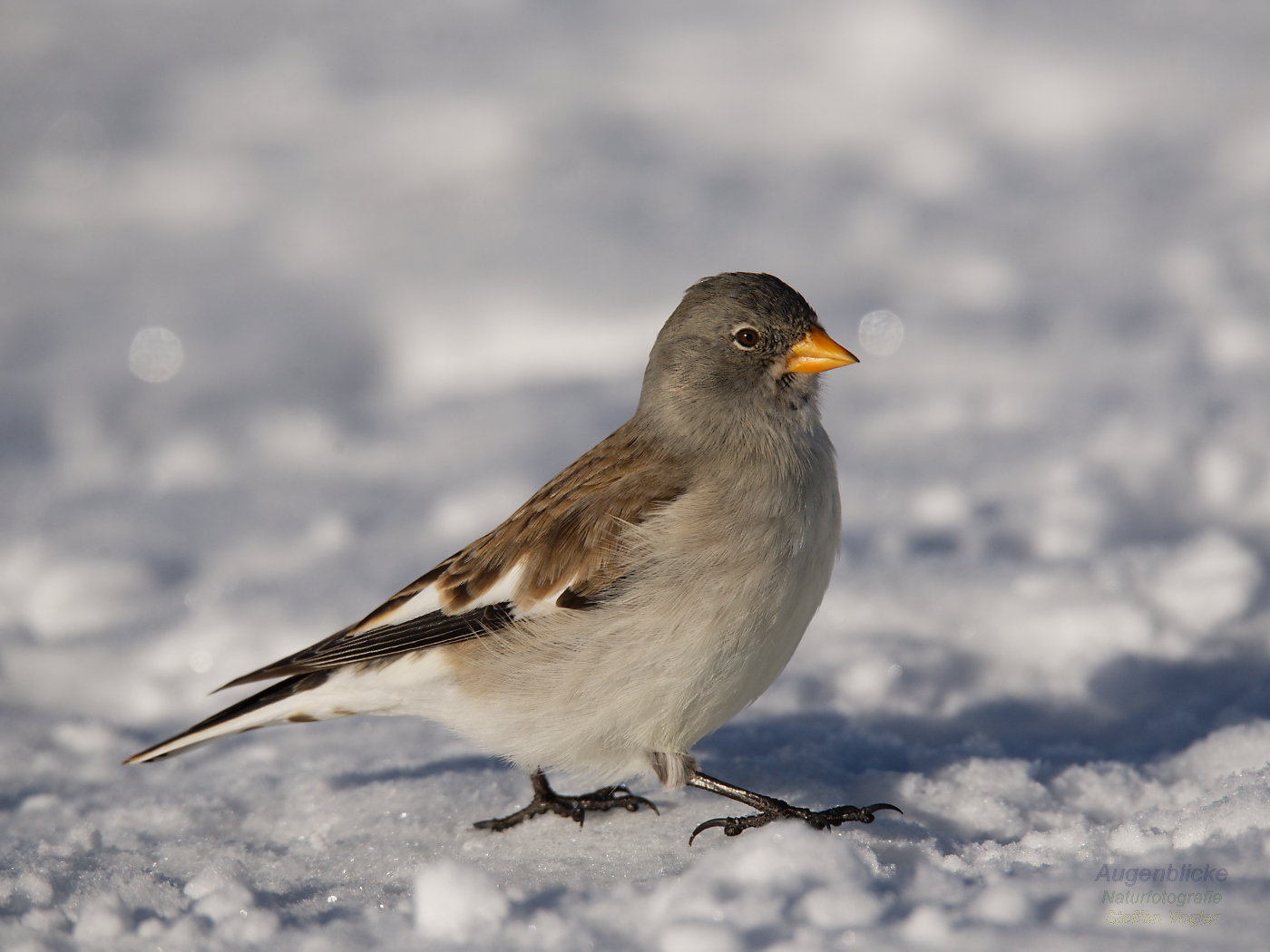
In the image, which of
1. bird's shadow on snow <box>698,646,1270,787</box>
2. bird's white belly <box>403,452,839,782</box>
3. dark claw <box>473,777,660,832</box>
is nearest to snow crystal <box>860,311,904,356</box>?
bird's shadow on snow <box>698,646,1270,787</box>

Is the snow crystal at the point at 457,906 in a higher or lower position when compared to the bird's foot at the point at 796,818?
lower

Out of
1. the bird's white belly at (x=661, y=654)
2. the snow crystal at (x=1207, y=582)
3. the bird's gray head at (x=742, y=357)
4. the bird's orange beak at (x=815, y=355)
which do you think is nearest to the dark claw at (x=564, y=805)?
the bird's white belly at (x=661, y=654)

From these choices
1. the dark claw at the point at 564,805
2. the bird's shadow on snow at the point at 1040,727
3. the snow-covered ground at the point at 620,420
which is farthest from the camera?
the bird's shadow on snow at the point at 1040,727

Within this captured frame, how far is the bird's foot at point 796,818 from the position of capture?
298 centimetres

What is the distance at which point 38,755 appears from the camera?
3.95m

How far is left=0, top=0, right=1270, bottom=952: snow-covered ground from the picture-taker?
2707 millimetres

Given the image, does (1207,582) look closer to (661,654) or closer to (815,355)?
(815,355)

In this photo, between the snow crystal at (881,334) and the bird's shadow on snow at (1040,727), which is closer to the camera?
the bird's shadow on snow at (1040,727)

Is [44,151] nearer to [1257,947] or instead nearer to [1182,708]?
[1182,708]

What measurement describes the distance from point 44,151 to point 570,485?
6500 mm

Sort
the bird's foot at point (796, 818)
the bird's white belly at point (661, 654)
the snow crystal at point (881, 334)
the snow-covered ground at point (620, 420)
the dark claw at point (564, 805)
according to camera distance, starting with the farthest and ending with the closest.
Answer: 1. the snow crystal at point (881, 334)
2. the dark claw at point (564, 805)
3. the bird's foot at point (796, 818)
4. the bird's white belly at point (661, 654)
5. the snow-covered ground at point (620, 420)

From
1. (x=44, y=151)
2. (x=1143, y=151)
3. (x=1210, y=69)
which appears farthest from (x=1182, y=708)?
(x=44, y=151)

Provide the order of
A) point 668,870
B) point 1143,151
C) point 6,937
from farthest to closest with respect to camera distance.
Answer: point 1143,151, point 668,870, point 6,937

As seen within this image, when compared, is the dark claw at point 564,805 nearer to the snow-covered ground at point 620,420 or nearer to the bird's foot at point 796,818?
the snow-covered ground at point 620,420
